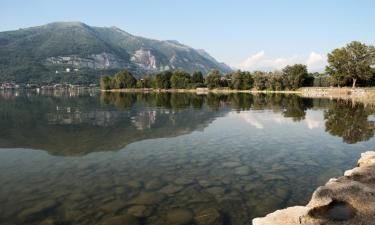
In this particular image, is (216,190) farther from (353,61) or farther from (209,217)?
(353,61)

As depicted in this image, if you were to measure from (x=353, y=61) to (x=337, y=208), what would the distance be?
479 ft

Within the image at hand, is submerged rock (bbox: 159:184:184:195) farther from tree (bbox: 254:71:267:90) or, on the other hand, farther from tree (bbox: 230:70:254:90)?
tree (bbox: 230:70:254:90)

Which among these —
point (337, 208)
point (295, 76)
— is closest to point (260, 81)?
point (295, 76)

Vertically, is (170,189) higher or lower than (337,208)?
lower

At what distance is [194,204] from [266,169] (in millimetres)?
7186

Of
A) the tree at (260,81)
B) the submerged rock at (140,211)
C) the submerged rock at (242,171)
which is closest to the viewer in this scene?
the submerged rock at (140,211)

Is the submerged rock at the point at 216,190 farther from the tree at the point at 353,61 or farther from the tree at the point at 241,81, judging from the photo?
the tree at the point at 241,81

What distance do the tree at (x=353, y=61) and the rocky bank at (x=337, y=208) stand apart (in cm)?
13772

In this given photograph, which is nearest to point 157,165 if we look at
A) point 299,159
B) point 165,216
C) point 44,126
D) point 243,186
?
point 243,186

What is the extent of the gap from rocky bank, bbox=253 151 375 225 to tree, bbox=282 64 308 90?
15297cm

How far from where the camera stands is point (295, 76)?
157875 mm

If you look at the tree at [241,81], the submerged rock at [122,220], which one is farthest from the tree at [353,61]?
the submerged rock at [122,220]

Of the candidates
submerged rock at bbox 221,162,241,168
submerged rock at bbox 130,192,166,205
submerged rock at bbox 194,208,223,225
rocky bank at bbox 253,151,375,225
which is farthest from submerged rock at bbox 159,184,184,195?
rocky bank at bbox 253,151,375,225

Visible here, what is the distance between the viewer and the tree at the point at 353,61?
13438cm
